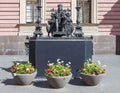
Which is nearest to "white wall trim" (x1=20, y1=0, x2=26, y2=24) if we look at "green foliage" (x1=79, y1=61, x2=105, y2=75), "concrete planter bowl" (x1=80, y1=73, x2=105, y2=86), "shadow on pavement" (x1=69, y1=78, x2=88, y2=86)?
"shadow on pavement" (x1=69, y1=78, x2=88, y2=86)

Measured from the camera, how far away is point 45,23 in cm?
2012

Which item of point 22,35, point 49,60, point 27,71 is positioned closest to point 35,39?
point 49,60

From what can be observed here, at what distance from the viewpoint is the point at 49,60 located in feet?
35.7

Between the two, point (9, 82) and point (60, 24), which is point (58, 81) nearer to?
point (9, 82)

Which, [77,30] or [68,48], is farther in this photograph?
[77,30]

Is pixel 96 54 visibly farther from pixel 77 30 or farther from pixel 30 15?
pixel 77 30

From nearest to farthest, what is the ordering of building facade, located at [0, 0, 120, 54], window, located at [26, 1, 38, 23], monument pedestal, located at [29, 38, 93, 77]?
monument pedestal, located at [29, 38, 93, 77] → building facade, located at [0, 0, 120, 54] → window, located at [26, 1, 38, 23]

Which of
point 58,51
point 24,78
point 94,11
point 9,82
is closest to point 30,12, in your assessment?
point 94,11

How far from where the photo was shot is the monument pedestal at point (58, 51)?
10.8m

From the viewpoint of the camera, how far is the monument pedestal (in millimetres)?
10820

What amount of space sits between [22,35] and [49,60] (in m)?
9.36

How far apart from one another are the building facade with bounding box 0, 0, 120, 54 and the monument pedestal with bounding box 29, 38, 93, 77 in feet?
30.1

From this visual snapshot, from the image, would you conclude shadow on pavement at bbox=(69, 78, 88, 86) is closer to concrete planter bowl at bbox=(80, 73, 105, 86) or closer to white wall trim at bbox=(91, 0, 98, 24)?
concrete planter bowl at bbox=(80, 73, 105, 86)

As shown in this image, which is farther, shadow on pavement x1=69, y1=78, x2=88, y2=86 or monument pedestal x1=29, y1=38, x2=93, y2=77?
monument pedestal x1=29, y1=38, x2=93, y2=77
